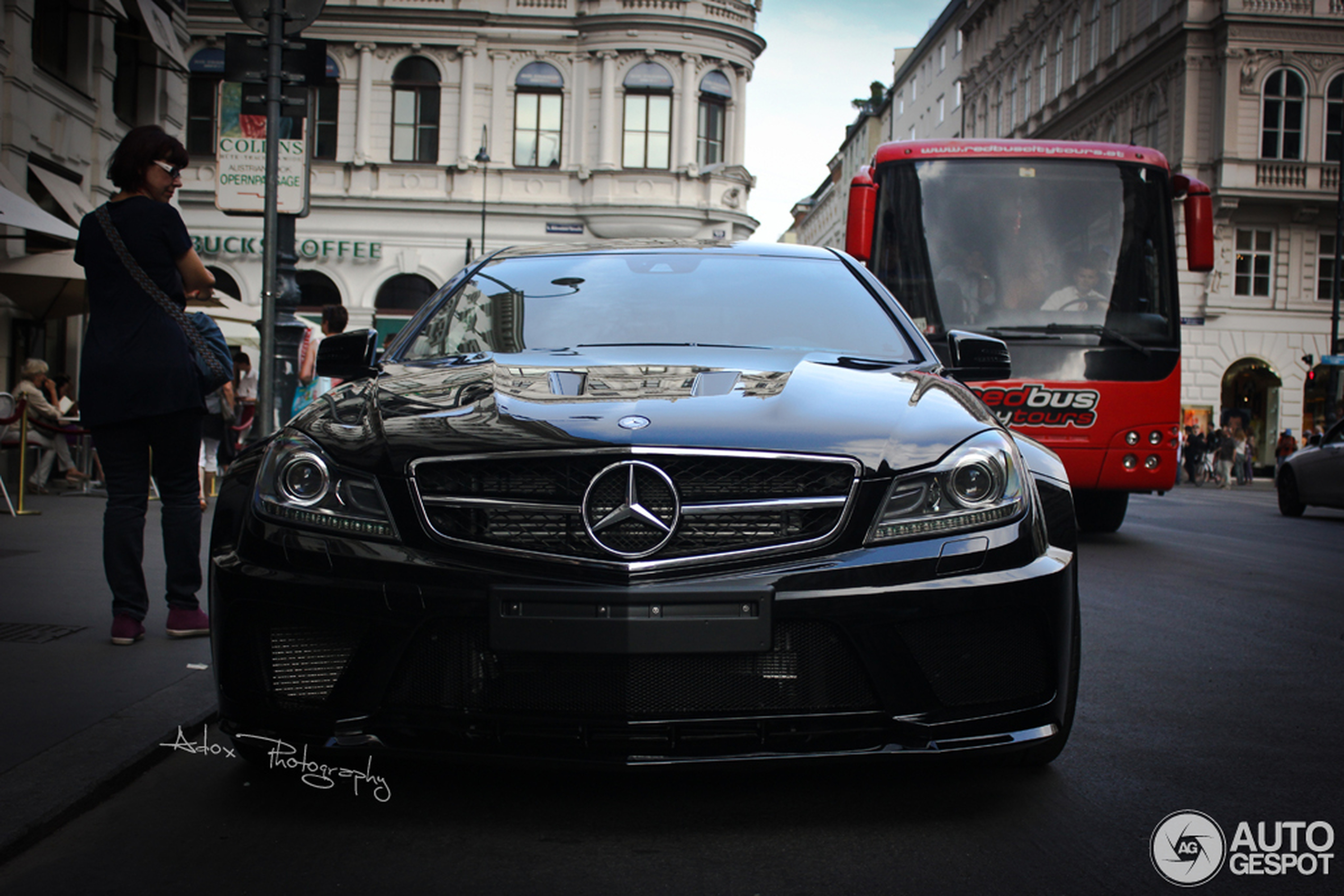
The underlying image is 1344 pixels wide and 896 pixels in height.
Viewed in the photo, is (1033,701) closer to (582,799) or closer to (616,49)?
(582,799)

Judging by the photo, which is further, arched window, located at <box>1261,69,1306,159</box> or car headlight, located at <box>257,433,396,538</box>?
arched window, located at <box>1261,69,1306,159</box>

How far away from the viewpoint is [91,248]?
517 cm

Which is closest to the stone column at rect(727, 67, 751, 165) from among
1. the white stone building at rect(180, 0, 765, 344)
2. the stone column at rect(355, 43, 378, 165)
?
the white stone building at rect(180, 0, 765, 344)

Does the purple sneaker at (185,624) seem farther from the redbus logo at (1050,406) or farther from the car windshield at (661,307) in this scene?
the redbus logo at (1050,406)

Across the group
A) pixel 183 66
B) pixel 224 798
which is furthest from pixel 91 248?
pixel 183 66

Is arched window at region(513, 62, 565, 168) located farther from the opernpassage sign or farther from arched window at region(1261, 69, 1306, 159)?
the opernpassage sign

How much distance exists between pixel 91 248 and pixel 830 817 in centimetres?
364

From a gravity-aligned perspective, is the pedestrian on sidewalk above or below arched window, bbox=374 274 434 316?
below

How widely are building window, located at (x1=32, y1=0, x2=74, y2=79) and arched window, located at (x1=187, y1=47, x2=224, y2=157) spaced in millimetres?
16323

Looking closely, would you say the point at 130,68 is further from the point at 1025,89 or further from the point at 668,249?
the point at 1025,89

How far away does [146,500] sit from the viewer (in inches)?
206

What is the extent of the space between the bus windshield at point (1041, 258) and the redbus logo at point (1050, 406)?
17cm

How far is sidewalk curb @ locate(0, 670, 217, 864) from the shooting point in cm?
305

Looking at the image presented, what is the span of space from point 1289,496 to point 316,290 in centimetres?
2308
